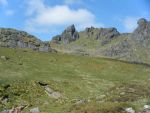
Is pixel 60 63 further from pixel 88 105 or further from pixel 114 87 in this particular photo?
pixel 88 105

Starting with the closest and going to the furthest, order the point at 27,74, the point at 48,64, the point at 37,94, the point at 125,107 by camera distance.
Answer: the point at 125,107 < the point at 37,94 < the point at 27,74 < the point at 48,64

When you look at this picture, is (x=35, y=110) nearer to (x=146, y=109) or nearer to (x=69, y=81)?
(x=146, y=109)

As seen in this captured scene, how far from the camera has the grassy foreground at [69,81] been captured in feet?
133

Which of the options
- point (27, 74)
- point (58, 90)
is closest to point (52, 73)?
point (27, 74)

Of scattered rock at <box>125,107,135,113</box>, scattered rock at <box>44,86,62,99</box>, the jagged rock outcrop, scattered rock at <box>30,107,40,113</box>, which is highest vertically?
the jagged rock outcrop

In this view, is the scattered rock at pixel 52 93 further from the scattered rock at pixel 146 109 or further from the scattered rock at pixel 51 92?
the scattered rock at pixel 146 109

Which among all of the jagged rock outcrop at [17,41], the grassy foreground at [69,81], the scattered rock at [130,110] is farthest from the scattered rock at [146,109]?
the jagged rock outcrop at [17,41]

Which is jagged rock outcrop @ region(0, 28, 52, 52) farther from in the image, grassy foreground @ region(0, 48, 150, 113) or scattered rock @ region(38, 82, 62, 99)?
scattered rock @ region(38, 82, 62, 99)

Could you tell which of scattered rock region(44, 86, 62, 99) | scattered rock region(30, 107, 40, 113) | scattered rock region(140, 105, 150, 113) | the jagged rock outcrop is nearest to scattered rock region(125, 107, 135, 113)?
scattered rock region(140, 105, 150, 113)

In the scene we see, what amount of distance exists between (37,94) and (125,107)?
20845 millimetres

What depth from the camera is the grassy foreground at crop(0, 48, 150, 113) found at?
133 feet

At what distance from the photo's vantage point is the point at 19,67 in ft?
208

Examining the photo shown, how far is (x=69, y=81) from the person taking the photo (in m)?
59.2

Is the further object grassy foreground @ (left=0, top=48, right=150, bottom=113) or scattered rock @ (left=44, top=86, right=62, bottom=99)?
scattered rock @ (left=44, top=86, right=62, bottom=99)
